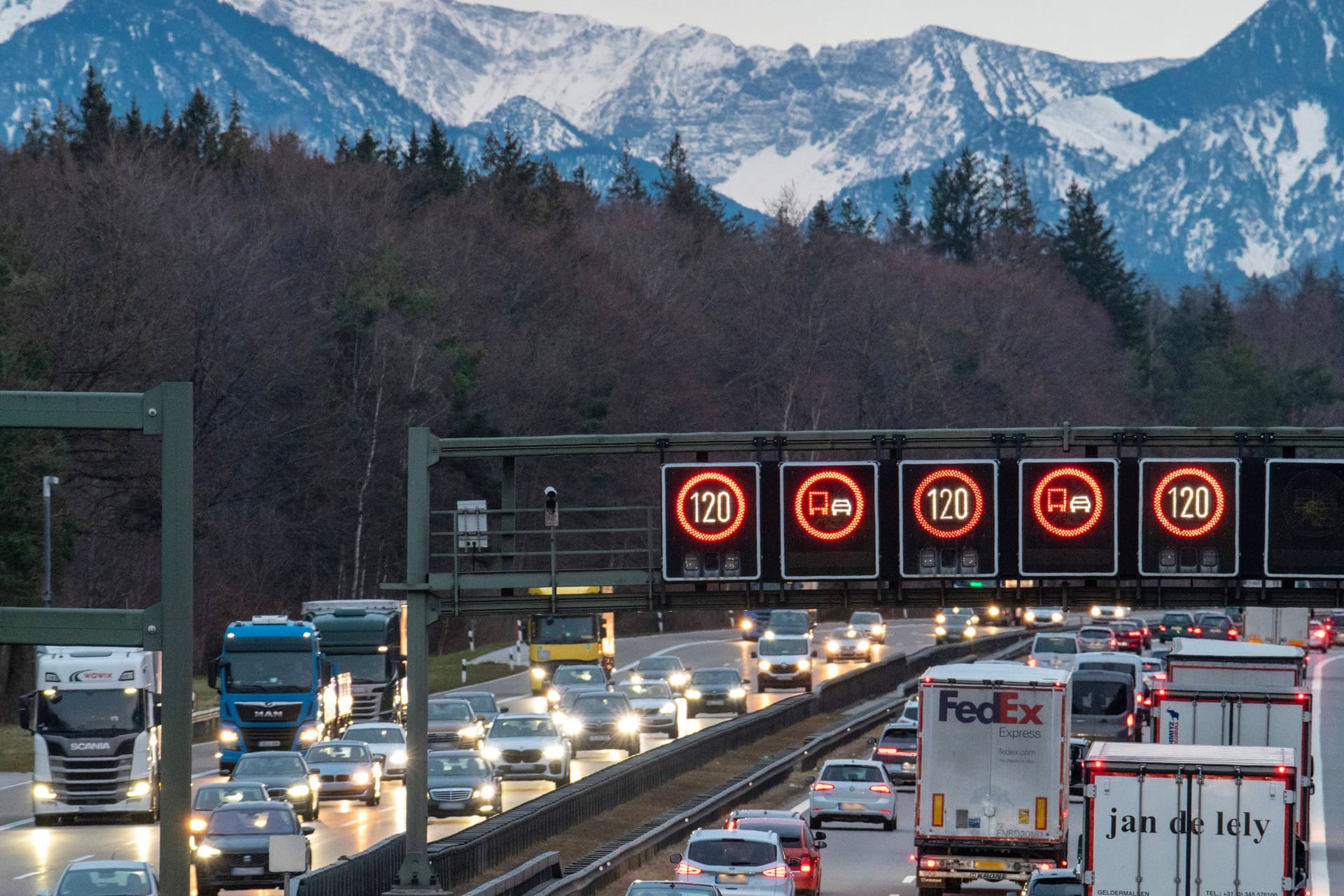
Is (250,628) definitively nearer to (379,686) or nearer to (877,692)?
(379,686)

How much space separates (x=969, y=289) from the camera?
145625 mm

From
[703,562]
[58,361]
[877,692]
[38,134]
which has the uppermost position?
[38,134]

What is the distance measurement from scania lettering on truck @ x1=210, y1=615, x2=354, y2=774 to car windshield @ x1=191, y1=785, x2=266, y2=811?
11.1 m

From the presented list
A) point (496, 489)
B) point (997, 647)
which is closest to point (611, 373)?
point (496, 489)

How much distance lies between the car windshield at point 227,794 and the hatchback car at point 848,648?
171ft

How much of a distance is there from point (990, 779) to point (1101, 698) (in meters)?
18.2

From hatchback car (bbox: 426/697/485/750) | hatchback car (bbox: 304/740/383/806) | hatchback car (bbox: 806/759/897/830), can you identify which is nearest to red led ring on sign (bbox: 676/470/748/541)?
hatchback car (bbox: 806/759/897/830)

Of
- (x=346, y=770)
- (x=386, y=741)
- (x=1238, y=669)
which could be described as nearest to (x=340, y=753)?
(x=346, y=770)

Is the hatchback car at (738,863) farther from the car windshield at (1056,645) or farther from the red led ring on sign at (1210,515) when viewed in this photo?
the car windshield at (1056,645)

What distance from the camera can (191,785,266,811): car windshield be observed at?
32312 mm

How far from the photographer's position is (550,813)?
3344 centimetres

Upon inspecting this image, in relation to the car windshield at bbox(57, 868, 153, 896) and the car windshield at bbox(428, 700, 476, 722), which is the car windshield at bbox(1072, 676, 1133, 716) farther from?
the car windshield at bbox(57, 868, 153, 896)

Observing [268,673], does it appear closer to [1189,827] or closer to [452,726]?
[452,726]

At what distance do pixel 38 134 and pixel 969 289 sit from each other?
2443 inches
